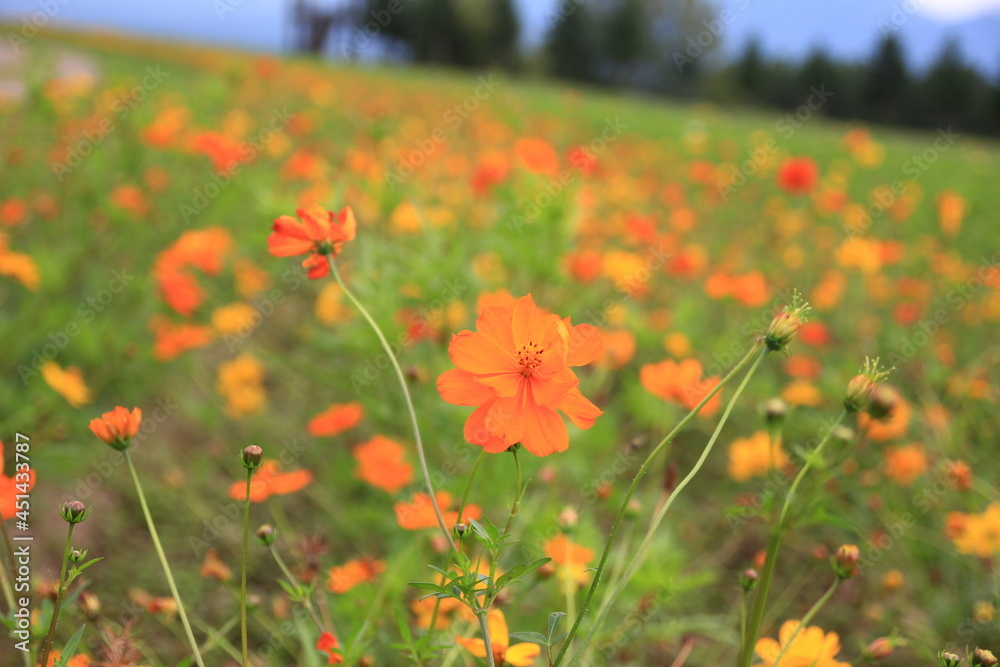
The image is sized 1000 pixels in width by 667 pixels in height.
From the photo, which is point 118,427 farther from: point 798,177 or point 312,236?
point 798,177

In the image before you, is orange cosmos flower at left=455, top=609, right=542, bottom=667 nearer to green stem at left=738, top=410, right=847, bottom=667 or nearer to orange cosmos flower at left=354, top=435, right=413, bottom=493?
green stem at left=738, top=410, right=847, bottom=667

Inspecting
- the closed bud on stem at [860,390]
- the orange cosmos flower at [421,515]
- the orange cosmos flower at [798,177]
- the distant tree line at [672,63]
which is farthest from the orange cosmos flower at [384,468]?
the distant tree line at [672,63]

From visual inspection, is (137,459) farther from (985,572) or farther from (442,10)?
(442,10)

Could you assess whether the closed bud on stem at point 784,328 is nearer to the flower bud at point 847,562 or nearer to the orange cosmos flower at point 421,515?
the flower bud at point 847,562

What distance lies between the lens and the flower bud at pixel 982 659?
24.5 inches

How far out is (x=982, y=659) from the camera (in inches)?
24.6

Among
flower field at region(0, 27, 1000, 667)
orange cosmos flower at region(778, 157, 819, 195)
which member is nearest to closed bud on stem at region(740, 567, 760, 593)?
flower field at region(0, 27, 1000, 667)

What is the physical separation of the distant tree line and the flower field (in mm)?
21383

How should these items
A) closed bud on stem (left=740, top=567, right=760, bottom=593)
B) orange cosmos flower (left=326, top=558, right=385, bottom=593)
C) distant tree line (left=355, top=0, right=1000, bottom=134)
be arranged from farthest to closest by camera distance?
distant tree line (left=355, top=0, right=1000, bottom=134) < orange cosmos flower (left=326, top=558, right=385, bottom=593) < closed bud on stem (left=740, top=567, right=760, bottom=593)

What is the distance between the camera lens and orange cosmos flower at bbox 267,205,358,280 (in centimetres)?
70

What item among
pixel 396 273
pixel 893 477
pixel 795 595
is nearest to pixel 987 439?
pixel 893 477

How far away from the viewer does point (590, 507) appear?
1751 mm

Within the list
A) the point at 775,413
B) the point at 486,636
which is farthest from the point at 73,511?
the point at 775,413

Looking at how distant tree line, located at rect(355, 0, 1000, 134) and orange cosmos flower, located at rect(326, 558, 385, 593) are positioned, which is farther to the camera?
distant tree line, located at rect(355, 0, 1000, 134)
